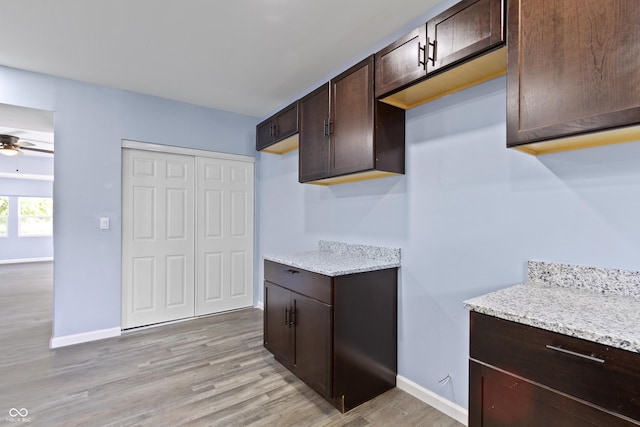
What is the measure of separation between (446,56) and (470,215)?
92cm

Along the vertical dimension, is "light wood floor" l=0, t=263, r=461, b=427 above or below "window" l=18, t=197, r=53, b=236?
below

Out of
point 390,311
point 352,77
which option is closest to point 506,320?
point 390,311

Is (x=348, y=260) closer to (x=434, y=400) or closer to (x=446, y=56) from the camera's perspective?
(x=434, y=400)

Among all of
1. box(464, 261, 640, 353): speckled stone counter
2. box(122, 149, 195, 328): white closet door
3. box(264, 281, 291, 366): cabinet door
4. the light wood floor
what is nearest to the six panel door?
box(122, 149, 195, 328): white closet door

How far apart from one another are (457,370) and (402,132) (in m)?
1.64

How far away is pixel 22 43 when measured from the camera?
2402 millimetres

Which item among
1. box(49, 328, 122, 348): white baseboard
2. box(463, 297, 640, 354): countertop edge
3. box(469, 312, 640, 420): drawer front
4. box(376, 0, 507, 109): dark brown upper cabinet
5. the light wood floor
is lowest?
the light wood floor

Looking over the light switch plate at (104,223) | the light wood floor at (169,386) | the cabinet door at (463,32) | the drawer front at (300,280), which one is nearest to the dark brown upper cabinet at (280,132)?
the drawer front at (300,280)

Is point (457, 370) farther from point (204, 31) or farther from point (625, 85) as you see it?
point (204, 31)

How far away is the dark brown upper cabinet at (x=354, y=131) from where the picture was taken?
2.10m

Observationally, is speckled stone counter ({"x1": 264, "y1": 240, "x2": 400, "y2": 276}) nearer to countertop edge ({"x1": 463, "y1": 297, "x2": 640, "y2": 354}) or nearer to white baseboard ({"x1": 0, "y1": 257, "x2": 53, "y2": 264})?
countertop edge ({"x1": 463, "y1": 297, "x2": 640, "y2": 354})

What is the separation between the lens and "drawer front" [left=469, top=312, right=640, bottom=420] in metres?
0.90

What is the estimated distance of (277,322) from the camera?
8.36 ft

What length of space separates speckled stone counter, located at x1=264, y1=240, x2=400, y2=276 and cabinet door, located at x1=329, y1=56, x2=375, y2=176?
677 millimetres
